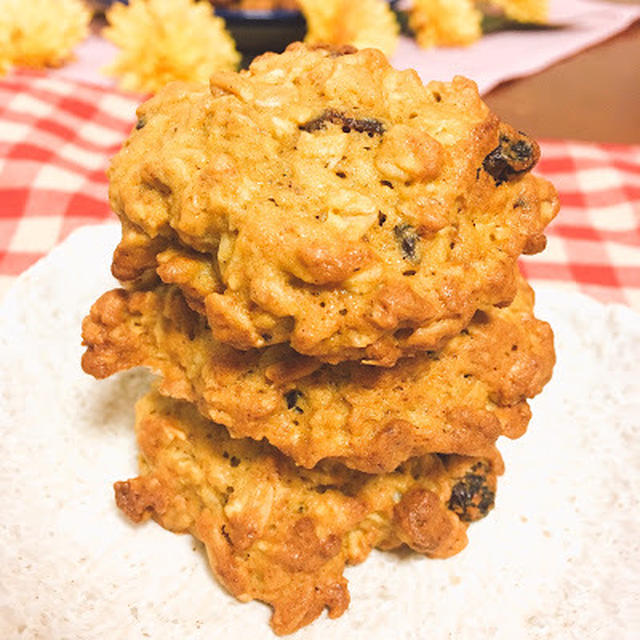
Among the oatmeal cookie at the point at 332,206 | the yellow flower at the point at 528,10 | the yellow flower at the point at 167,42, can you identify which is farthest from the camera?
the yellow flower at the point at 528,10

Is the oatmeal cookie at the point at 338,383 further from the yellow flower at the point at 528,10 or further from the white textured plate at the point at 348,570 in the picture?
the yellow flower at the point at 528,10

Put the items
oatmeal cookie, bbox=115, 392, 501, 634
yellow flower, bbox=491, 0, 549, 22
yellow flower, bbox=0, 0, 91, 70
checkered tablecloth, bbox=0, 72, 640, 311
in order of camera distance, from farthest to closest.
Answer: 1. yellow flower, bbox=491, 0, 549, 22
2. yellow flower, bbox=0, 0, 91, 70
3. checkered tablecloth, bbox=0, 72, 640, 311
4. oatmeal cookie, bbox=115, 392, 501, 634

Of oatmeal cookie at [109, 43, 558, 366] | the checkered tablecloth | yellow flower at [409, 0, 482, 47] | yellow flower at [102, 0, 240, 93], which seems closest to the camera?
oatmeal cookie at [109, 43, 558, 366]

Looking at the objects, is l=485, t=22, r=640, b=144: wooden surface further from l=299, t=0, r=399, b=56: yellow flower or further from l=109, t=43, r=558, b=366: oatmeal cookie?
l=109, t=43, r=558, b=366: oatmeal cookie

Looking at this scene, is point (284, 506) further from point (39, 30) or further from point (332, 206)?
point (39, 30)

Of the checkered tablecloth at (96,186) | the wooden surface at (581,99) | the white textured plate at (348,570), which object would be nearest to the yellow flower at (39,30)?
the checkered tablecloth at (96,186)

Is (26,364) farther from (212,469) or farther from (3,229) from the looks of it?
(3,229)

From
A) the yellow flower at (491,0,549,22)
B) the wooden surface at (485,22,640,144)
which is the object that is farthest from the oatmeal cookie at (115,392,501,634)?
the yellow flower at (491,0,549,22)
